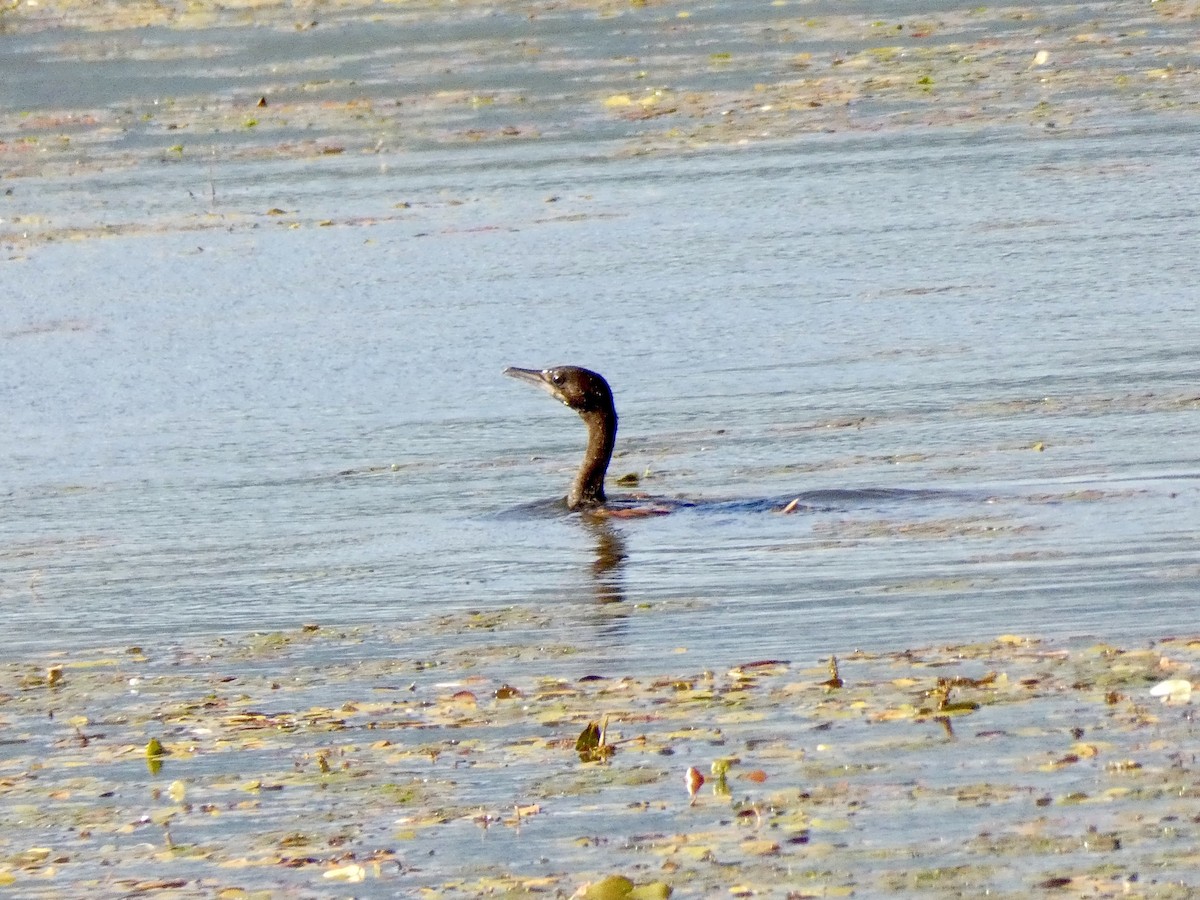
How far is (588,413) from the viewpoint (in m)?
11.9

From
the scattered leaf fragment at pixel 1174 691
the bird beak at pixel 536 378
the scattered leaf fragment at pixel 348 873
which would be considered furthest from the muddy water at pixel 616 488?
the bird beak at pixel 536 378

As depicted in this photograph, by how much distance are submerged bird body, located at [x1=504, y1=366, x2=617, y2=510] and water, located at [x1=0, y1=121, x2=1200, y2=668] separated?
9.9 inches

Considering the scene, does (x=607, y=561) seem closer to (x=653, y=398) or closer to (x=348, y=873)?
(x=653, y=398)

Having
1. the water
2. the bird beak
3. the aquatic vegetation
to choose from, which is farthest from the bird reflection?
the bird beak

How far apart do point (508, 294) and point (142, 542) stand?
19.2 feet

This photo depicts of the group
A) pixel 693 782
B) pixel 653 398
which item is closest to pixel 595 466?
pixel 653 398

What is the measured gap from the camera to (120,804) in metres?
7.47

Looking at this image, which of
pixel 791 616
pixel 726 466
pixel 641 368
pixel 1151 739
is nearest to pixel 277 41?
pixel 641 368

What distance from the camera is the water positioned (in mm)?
9742

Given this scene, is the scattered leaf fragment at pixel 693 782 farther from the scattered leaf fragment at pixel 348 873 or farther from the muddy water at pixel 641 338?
the muddy water at pixel 641 338

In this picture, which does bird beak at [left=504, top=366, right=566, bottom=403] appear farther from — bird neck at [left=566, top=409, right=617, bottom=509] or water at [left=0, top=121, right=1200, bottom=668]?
bird neck at [left=566, top=409, right=617, bottom=509]

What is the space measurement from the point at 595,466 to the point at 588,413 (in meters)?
0.39

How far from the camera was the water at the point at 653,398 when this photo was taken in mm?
9742

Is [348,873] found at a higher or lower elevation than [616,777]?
lower
